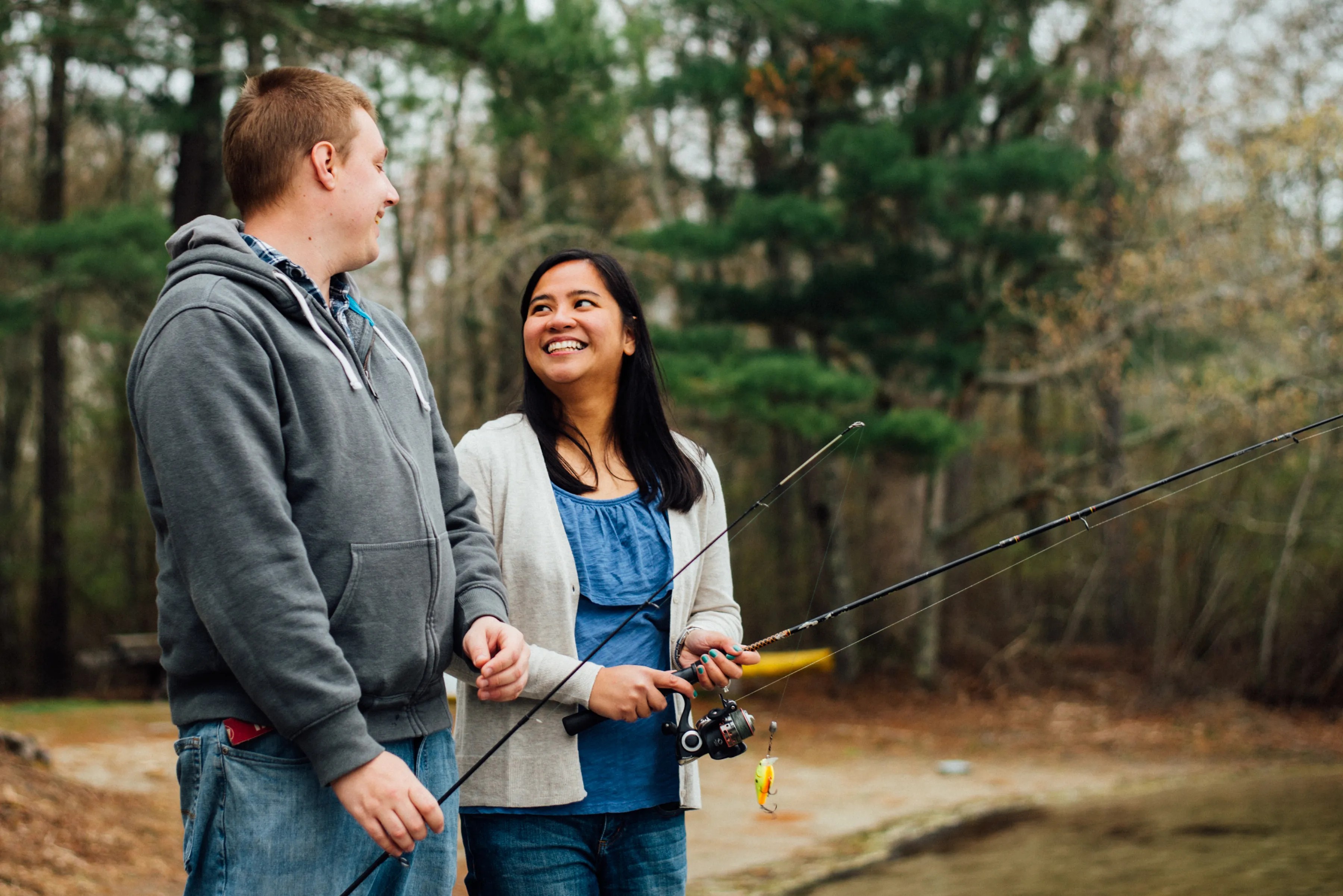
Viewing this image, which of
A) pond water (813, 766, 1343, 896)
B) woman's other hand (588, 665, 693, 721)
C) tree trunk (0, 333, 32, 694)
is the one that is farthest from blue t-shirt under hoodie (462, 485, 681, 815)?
tree trunk (0, 333, 32, 694)

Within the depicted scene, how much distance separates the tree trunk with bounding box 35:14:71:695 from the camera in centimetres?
1373

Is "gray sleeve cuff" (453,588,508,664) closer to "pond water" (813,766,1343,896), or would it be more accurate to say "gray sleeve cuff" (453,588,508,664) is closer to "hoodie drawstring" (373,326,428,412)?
"hoodie drawstring" (373,326,428,412)

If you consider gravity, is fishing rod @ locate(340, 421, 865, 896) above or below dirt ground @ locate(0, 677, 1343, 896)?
above

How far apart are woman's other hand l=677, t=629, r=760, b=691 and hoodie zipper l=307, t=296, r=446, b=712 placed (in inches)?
20.3

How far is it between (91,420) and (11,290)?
3612 mm

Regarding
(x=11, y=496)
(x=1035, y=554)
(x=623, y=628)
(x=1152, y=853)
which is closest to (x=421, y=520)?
(x=623, y=628)

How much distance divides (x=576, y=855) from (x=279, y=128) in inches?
48.1

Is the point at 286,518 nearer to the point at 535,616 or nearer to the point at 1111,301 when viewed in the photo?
the point at 535,616

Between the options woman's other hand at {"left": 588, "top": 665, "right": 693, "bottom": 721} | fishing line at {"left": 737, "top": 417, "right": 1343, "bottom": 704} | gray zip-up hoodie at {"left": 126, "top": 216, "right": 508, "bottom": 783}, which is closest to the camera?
gray zip-up hoodie at {"left": 126, "top": 216, "right": 508, "bottom": 783}

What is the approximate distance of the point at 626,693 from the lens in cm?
202

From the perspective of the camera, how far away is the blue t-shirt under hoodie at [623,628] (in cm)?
211

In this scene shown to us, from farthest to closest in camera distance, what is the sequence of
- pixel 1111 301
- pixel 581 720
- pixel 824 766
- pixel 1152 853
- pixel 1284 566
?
pixel 1111 301
pixel 1284 566
pixel 824 766
pixel 1152 853
pixel 581 720

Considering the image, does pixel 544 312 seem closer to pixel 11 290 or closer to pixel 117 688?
pixel 11 290

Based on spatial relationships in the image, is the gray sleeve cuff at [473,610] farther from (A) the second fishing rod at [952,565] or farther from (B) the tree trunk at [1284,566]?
(B) the tree trunk at [1284,566]
